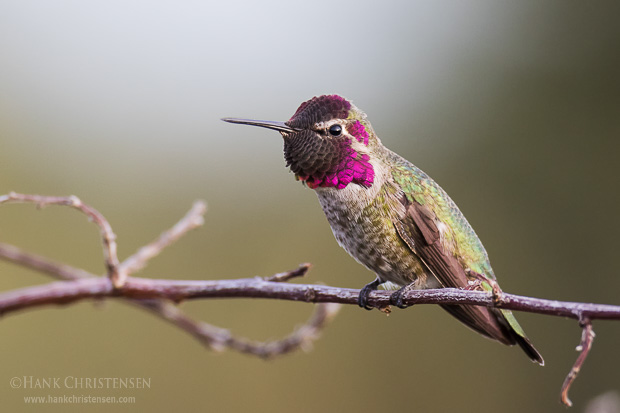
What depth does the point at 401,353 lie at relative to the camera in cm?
762

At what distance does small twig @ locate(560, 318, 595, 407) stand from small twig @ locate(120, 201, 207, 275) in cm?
114

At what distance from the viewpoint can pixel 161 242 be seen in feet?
6.22

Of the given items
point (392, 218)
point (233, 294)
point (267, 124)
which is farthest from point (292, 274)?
point (392, 218)

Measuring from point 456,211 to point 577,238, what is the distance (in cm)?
590

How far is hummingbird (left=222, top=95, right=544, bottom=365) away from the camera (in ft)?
7.16

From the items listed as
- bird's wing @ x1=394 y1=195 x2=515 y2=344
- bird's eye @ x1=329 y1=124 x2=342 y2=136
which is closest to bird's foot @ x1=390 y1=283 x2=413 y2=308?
bird's wing @ x1=394 y1=195 x2=515 y2=344

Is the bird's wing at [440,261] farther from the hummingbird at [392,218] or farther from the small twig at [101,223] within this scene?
the small twig at [101,223]

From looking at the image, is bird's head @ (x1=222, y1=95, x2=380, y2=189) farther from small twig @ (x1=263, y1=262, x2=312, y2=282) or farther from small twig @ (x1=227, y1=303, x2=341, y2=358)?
small twig @ (x1=227, y1=303, x2=341, y2=358)

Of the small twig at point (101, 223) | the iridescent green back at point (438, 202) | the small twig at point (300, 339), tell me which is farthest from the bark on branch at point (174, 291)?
the iridescent green back at point (438, 202)

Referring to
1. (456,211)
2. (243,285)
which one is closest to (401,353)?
(456,211)

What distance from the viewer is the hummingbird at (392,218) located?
2.18m

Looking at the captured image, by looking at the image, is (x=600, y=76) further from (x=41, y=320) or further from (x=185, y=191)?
(x=41, y=320)

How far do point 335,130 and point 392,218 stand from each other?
0.50 meters

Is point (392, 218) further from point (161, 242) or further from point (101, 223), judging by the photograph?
point (101, 223)
